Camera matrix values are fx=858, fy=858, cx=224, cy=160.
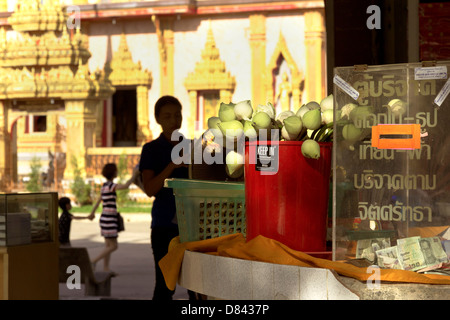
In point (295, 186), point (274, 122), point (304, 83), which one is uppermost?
point (304, 83)

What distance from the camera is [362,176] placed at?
2.13 metres

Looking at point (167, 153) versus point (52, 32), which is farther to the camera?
point (52, 32)

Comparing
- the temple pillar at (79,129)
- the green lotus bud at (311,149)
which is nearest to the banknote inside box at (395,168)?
the green lotus bud at (311,149)

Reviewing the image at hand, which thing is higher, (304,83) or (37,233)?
(304,83)

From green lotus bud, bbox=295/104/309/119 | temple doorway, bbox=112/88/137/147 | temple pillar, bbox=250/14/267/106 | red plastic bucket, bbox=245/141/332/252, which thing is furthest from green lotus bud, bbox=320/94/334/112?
temple doorway, bbox=112/88/137/147

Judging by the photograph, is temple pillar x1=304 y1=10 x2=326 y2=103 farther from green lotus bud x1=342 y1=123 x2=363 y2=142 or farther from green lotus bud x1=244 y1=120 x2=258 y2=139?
green lotus bud x1=342 y1=123 x2=363 y2=142

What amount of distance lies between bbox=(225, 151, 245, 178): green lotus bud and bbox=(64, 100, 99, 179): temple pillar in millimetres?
17826

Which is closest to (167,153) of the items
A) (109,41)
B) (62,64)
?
(62,64)

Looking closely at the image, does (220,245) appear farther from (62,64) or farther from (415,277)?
(62,64)

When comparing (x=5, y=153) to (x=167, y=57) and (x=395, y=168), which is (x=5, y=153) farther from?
(x=395, y=168)

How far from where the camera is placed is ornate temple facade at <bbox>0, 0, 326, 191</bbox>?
20.5m

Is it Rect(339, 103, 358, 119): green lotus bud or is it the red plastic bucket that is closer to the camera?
Rect(339, 103, 358, 119): green lotus bud

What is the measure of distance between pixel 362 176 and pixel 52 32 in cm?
1935
